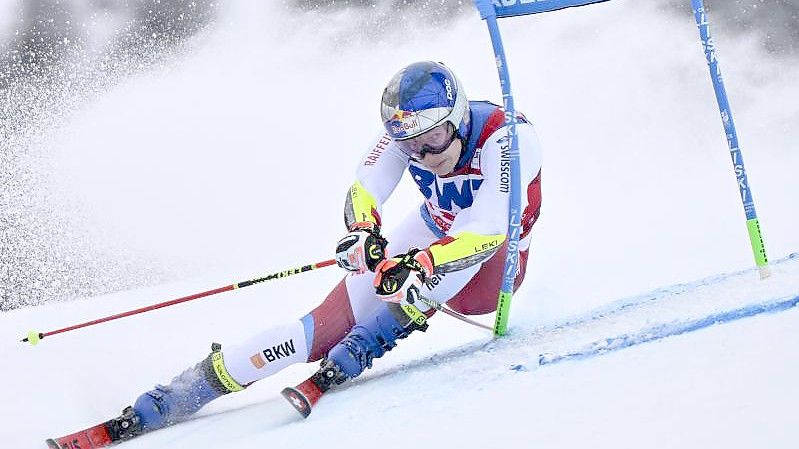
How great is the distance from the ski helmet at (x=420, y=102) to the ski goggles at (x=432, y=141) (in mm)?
22

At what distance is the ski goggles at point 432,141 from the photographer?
3.28 m

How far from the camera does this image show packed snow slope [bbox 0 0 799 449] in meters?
2.10

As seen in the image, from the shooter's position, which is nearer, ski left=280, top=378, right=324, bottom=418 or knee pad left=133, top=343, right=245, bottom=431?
ski left=280, top=378, right=324, bottom=418

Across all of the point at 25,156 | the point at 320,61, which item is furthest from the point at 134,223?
the point at 320,61

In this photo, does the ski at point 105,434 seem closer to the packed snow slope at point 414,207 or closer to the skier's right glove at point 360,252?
the packed snow slope at point 414,207

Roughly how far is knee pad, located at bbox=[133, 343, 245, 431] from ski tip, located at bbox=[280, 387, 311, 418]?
532 millimetres

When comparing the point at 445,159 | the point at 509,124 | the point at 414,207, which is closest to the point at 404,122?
the point at 445,159

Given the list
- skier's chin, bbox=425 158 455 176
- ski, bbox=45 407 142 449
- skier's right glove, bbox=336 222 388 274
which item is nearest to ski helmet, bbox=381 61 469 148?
skier's chin, bbox=425 158 455 176

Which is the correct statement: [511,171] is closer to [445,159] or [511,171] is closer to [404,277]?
[445,159]

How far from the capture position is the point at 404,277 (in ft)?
10.0

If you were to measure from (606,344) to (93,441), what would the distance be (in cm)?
174

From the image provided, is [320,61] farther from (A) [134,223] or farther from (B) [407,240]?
(B) [407,240]

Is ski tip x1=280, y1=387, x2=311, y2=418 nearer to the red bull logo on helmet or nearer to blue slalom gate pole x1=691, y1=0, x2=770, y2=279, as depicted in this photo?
the red bull logo on helmet

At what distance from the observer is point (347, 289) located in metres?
3.63
